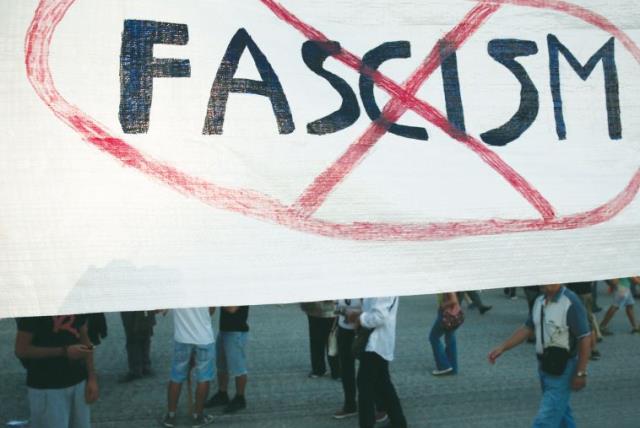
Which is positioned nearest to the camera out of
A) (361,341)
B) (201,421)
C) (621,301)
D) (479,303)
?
(361,341)

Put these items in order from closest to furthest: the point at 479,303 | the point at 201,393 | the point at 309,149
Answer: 1. the point at 309,149
2. the point at 201,393
3. the point at 479,303

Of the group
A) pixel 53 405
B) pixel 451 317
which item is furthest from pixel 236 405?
pixel 53 405

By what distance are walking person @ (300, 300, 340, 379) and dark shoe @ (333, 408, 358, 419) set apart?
3.24 ft

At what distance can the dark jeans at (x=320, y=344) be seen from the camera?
7668mm

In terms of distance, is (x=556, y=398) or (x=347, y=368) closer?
(x=556, y=398)

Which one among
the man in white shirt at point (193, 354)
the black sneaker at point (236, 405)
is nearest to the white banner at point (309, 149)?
the man in white shirt at point (193, 354)

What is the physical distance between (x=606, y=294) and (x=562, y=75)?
13160 millimetres

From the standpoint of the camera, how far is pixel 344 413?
21.6ft

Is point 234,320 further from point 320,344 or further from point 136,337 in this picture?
point 136,337

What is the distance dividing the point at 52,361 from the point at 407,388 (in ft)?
13.2

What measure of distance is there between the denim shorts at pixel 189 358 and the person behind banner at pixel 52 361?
1.78m

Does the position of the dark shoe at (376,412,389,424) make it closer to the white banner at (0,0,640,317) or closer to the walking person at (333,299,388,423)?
the walking person at (333,299,388,423)

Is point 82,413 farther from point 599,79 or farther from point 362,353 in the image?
point 599,79

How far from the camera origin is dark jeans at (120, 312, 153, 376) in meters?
7.62
